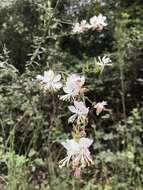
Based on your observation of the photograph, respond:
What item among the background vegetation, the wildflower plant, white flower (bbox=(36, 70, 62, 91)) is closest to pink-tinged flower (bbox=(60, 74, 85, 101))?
the wildflower plant

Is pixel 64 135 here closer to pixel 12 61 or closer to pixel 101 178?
pixel 101 178

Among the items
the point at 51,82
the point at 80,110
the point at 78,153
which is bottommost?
the point at 78,153

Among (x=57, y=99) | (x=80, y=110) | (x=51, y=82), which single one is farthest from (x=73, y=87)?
(x=57, y=99)

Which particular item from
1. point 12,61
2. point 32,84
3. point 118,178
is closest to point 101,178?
point 118,178

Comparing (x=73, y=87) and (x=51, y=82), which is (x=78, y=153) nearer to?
(x=73, y=87)

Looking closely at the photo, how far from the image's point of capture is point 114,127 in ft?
15.3

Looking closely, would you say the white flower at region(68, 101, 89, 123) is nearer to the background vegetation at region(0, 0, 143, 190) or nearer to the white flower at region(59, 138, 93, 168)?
the white flower at region(59, 138, 93, 168)

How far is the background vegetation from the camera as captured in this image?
3.81m

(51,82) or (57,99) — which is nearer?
(51,82)

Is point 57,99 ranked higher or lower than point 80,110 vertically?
higher

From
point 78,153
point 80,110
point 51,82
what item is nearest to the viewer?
point 78,153

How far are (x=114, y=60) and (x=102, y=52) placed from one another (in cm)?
48

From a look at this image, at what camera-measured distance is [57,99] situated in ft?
14.1

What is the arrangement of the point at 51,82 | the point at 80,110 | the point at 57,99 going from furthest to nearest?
the point at 57,99 < the point at 51,82 < the point at 80,110
